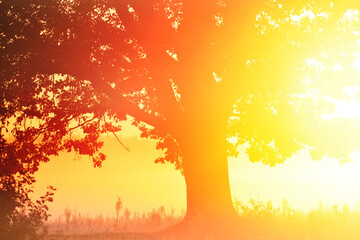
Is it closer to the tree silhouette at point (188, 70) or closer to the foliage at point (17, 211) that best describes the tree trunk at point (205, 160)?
the tree silhouette at point (188, 70)

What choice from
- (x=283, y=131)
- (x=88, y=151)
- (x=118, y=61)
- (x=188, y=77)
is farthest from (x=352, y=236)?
(x=88, y=151)

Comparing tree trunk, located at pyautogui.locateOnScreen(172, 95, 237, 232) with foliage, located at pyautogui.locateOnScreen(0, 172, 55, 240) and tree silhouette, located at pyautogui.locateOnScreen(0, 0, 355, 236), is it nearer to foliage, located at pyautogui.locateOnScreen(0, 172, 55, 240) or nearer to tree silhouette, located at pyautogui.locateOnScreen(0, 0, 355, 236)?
tree silhouette, located at pyautogui.locateOnScreen(0, 0, 355, 236)

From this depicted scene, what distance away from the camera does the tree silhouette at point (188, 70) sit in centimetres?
2161

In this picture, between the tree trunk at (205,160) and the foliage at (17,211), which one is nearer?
the foliage at (17,211)

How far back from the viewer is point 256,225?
22.5m

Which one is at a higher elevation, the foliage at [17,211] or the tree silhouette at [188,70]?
the tree silhouette at [188,70]

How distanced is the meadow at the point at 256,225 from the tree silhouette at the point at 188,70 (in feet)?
4.64

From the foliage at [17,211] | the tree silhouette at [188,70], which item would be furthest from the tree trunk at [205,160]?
the foliage at [17,211]

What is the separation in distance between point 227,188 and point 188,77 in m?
4.60

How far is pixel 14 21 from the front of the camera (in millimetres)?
21094

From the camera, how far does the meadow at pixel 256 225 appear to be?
21.2m

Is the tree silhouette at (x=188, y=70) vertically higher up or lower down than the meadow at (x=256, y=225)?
higher up

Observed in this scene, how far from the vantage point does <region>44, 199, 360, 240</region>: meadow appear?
2120 centimetres

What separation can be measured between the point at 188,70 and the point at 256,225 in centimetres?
631
